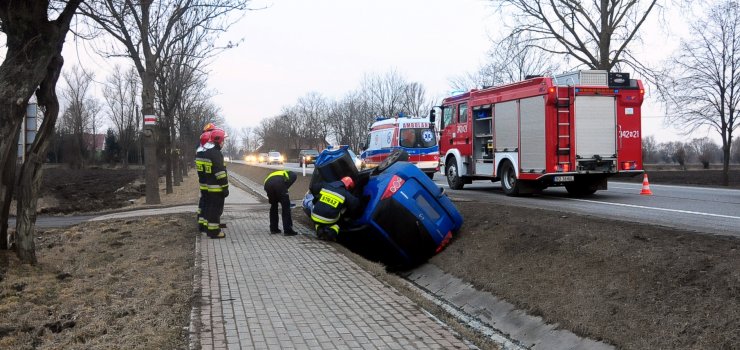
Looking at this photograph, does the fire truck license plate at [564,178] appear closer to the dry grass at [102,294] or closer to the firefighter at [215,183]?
the firefighter at [215,183]

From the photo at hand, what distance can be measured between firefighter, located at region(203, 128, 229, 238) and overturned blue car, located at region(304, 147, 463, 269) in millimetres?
1948

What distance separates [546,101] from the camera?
1369cm

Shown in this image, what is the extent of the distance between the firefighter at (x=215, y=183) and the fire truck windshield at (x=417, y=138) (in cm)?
1358

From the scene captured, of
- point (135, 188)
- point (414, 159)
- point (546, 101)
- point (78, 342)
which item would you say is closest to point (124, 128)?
point (135, 188)

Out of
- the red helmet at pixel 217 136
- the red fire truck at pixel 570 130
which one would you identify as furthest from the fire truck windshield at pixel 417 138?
the red helmet at pixel 217 136

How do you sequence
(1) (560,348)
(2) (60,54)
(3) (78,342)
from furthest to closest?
(2) (60,54) → (1) (560,348) → (3) (78,342)

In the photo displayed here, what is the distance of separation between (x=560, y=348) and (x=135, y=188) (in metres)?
31.9

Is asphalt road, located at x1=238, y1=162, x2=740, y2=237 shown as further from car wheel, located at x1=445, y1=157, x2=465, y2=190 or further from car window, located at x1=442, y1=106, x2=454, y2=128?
car window, located at x1=442, y1=106, x2=454, y2=128

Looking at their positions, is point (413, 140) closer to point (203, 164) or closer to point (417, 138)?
point (417, 138)

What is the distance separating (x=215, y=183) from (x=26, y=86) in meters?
3.76

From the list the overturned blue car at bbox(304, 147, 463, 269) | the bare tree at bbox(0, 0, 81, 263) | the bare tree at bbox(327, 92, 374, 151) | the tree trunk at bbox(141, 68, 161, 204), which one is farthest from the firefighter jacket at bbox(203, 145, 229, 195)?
the bare tree at bbox(327, 92, 374, 151)

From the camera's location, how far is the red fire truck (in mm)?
13727

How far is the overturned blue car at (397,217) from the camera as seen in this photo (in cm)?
924

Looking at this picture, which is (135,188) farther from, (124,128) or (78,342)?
(124,128)
